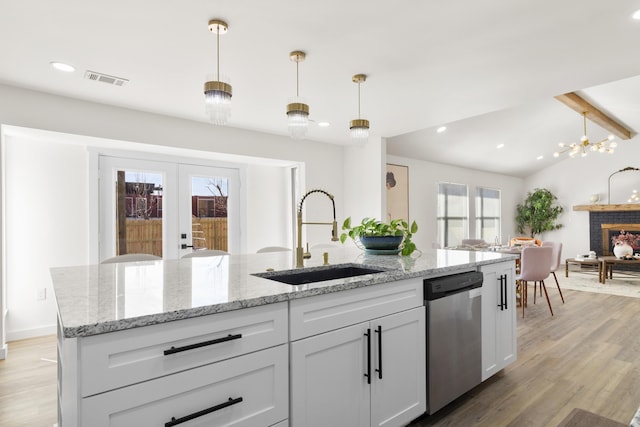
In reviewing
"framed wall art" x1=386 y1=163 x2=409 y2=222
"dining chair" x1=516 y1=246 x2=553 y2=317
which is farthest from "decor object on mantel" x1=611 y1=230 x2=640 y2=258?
"framed wall art" x1=386 y1=163 x2=409 y2=222

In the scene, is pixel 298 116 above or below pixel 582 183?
below

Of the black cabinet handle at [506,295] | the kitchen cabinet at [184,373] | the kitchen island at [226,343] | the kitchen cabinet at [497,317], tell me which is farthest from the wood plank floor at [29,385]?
the black cabinet handle at [506,295]

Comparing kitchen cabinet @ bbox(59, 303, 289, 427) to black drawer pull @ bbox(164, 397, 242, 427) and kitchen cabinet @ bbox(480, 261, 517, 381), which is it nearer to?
black drawer pull @ bbox(164, 397, 242, 427)

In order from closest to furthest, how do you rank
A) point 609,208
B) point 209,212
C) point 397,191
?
point 209,212 < point 397,191 < point 609,208

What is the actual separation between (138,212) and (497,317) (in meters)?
3.90

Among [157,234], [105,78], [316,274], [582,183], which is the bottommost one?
[316,274]

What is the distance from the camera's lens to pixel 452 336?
2.10 m

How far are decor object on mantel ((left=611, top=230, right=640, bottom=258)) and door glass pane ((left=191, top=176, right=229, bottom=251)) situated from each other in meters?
7.03

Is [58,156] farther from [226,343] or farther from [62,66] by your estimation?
[226,343]

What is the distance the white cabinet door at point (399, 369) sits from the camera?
5.67 ft

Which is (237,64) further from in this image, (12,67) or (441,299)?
(441,299)

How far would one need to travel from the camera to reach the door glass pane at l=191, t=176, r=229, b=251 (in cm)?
475

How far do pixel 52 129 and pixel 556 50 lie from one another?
162 inches

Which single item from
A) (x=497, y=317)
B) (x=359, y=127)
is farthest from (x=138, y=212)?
(x=497, y=317)
